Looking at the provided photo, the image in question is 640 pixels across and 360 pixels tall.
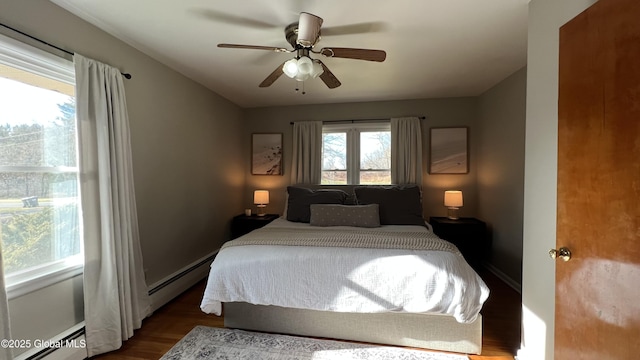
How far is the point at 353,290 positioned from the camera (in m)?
1.84

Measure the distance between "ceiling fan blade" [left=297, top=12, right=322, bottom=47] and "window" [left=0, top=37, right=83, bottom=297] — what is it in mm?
1562

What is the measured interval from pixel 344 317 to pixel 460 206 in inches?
93.7

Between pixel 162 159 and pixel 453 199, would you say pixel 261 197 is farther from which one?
pixel 453 199

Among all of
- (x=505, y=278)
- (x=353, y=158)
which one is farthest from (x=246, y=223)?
(x=505, y=278)

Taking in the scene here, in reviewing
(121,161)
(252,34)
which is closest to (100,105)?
(121,161)

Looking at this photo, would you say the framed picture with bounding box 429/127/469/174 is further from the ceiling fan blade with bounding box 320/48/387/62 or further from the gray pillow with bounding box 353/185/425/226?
the ceiling fan blade with bounding box 320/48/387/62

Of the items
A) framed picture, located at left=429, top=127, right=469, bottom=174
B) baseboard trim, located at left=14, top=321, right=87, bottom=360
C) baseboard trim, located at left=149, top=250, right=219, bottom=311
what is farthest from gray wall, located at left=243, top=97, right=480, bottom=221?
baseboard trim, located at left=14, top=321, right=87, bottom=360

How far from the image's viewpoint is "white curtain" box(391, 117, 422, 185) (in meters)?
3.74

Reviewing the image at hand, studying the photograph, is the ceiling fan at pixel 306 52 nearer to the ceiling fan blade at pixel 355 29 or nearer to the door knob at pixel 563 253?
the ceiling fan blade at pixel 355 29

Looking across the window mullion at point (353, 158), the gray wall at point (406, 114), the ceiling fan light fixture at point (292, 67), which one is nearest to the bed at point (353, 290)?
the ceiling fan light fixture at point (292, 67)

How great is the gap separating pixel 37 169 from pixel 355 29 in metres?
2.32

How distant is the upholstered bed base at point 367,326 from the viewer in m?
1.85

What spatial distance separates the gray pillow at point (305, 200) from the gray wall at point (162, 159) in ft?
3.49

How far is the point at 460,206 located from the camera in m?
3.51
